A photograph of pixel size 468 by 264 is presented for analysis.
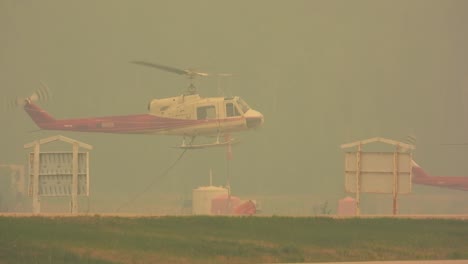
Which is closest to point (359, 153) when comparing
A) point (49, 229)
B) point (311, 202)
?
point (49, 229)

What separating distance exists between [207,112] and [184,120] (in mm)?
1602

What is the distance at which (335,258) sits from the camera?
59.5 feet

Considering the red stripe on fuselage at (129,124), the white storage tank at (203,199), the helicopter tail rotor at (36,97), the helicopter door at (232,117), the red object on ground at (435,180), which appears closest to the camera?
the white storage tank at (203,199)

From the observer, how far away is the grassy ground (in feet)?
57.1

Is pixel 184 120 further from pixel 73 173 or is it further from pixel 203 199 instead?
pixel 73 173

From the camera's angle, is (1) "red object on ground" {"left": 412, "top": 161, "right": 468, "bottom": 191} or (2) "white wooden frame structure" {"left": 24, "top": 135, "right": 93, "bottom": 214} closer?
(2) "white wooden frame structure" {"left": 24, "top": 135, "right": 93, "bottom": 214}

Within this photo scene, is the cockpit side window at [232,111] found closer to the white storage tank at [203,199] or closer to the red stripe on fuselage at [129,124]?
the red stripe on fuselage at [129,124]

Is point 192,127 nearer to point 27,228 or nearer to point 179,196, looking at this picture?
point 179,196

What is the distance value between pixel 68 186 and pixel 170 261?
9.30m

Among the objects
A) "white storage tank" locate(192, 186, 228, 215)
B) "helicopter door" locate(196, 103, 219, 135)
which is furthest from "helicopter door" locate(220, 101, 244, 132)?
"white storage tank" locate(192, 186, 228, 215)

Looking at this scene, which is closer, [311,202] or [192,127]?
[192,127]

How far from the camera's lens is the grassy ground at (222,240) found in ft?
57.1

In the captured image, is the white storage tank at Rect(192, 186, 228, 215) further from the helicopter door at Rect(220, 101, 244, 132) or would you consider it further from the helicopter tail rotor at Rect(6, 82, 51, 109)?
the helicopter tail rotor at Rect(6, 82, 51, 109)

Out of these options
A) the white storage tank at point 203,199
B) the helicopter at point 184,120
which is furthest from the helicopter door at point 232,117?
the white storage tank at point 203,199
